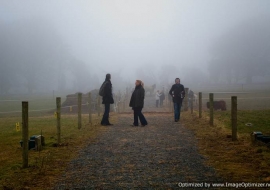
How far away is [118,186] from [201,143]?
171 inches

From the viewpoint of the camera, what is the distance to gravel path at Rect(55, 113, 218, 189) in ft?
18.6

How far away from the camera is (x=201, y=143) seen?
9250mm

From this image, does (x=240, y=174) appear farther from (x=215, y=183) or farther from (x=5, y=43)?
(x=5, y=43)

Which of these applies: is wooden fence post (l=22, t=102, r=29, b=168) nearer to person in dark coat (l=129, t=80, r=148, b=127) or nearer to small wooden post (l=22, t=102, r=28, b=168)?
small wooden post (l=22, t=102, r=28, b=168)

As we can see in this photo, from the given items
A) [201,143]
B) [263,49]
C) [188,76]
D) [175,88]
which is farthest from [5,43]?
[188,76]

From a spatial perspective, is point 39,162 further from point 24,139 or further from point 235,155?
point 235,155

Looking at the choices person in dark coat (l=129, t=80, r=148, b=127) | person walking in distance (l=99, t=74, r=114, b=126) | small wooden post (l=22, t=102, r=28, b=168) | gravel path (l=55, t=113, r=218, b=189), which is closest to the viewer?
gravel path (l=55, t=113, r=218, b=189)

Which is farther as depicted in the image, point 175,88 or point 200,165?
point 175,88

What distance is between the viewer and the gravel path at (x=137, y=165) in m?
5.67

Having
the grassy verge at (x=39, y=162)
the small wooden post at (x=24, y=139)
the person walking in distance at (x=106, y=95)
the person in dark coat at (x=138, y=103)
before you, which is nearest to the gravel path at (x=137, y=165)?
the grassy verge at (x=39, y=162)

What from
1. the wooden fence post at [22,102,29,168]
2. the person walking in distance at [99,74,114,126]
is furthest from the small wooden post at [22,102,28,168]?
the person walking in distance at [99,74,114,126]

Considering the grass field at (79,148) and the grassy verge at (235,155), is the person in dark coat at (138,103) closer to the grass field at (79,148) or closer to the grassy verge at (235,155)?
the grass field at (79,148)

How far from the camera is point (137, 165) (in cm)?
686

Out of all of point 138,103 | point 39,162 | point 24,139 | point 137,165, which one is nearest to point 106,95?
point 138,103
